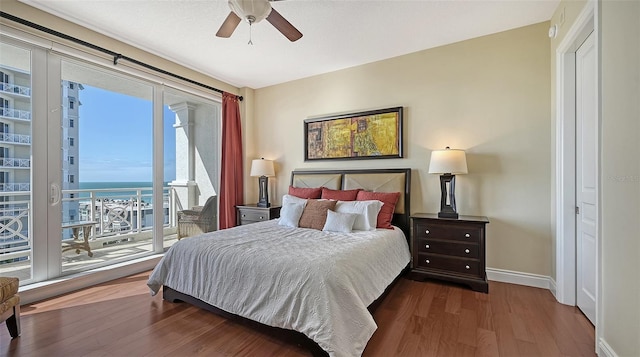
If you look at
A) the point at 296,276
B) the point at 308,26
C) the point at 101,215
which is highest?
the point at 308,26

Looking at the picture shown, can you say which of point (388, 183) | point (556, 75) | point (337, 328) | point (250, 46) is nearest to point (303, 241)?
point (337, 328)

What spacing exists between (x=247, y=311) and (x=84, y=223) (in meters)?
2.93

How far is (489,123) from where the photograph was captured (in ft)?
10.1

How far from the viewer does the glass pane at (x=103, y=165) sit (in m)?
3.03

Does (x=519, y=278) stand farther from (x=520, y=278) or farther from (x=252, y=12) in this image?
(x=252, y=12)

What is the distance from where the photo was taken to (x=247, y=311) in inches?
76.3

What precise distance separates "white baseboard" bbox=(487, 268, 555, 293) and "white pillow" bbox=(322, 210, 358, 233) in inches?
67.1

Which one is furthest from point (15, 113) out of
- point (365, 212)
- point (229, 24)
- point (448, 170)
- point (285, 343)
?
point (448, 170)

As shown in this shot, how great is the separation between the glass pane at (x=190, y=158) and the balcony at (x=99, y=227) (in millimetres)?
123

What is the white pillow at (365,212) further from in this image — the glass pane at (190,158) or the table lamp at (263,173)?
the glass pane at (190,158)

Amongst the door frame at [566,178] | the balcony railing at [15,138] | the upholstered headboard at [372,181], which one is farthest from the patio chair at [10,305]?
the door frame at [566,178]

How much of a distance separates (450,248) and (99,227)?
15.2 ft

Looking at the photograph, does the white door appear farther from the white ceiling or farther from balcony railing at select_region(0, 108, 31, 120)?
balcony railing at select_region(0, 108, 31, 120)
